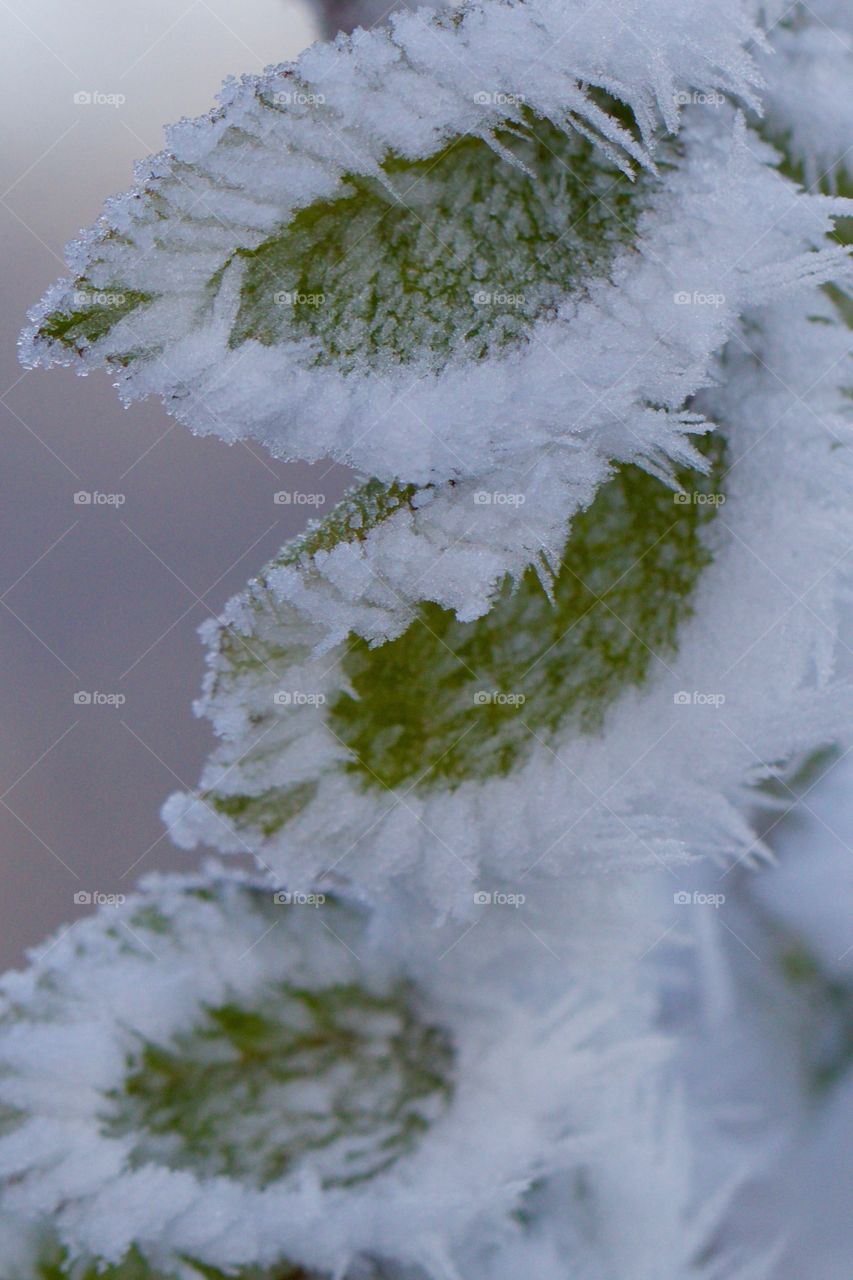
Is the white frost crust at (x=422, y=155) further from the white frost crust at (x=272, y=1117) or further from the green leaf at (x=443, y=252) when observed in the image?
the white frost crust at (x=272, y=1117)

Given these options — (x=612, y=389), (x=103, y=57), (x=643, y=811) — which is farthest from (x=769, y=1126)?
(x=103, y=57)

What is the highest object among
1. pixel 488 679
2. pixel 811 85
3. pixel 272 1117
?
pixel 811 85

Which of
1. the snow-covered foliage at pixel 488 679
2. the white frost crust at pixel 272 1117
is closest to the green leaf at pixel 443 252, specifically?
the snow-covered foliage at pixel 488 679

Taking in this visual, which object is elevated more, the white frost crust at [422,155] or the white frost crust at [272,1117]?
the white frost crust at [422,155]

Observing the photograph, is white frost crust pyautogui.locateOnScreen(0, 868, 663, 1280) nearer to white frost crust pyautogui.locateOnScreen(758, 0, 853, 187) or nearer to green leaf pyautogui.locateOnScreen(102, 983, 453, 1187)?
green leaf pyautogui.locateOnScreen(102, 983, 453, 1187)

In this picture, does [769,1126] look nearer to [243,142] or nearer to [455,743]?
[455,743]

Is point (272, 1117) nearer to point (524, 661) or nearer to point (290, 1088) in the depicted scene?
point (290, 1088)

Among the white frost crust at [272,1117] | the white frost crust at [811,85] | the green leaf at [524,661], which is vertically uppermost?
the white frost crust at [811,85]

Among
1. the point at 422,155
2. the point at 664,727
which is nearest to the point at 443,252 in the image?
the point at 422,155
